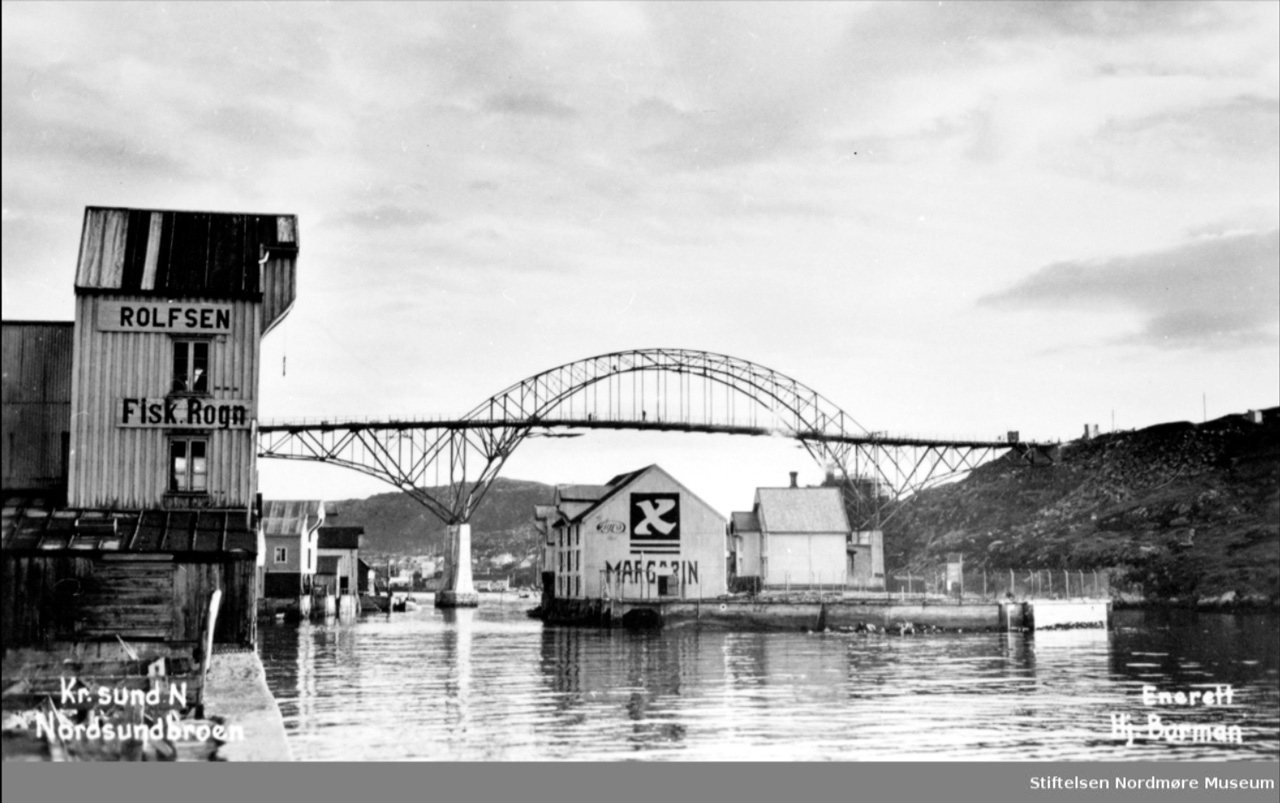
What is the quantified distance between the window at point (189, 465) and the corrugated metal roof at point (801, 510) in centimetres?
6759

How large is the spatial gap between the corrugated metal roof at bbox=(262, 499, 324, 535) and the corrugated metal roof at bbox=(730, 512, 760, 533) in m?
31.4

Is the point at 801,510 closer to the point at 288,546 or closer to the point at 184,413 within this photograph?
the point at 288,546

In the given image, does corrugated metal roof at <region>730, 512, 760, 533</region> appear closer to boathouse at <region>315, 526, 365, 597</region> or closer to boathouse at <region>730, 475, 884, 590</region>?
boathouse at <region>730, 475, 884, 590</region>

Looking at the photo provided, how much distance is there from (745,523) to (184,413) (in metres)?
70.1

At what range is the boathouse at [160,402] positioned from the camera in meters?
30.8

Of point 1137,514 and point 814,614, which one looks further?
point 1137,514

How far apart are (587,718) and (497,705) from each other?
13.0 ft

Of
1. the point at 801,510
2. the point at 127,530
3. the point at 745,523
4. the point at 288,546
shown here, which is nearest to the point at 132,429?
the point at 127,530

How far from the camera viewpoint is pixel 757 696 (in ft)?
117

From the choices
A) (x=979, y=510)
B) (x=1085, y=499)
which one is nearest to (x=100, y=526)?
(x=1085, y=499)

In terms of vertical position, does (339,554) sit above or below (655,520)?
below

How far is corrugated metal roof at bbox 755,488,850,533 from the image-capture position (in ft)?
318

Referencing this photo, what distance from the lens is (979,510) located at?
16662 cm

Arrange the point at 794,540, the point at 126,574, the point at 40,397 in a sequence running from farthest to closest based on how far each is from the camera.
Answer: the point at 794,540 → the point at 40,397 → the point at 126,574
